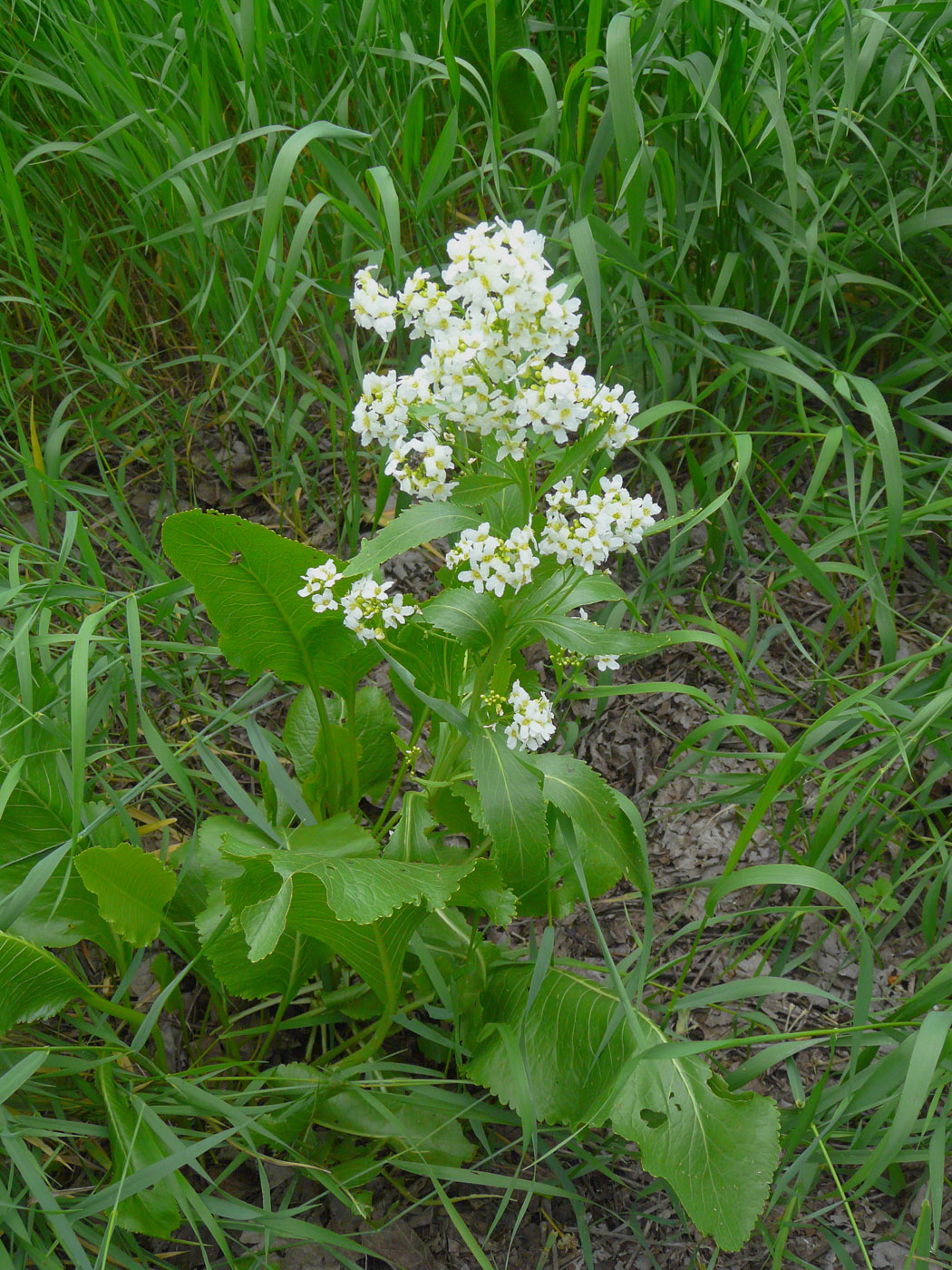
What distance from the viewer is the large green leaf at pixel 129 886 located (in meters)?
1.44

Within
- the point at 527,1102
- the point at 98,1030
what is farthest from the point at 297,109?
the point at 527,1102

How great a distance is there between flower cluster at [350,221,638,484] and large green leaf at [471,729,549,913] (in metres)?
0.41

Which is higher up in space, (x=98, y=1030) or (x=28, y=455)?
(x=28, y=455)

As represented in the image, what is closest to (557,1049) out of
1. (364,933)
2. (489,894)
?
(489,894)

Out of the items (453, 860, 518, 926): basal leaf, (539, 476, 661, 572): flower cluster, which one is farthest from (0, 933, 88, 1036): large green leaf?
(539, 476, 661, 572): flower cluster

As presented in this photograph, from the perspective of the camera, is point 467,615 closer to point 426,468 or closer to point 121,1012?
point 426,468

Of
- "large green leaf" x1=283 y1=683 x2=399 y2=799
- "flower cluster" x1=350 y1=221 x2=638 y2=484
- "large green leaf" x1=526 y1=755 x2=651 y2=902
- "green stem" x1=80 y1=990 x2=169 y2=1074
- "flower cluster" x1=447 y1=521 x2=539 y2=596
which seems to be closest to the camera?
"flower cluster" x1=350 y1=221 x2=638 y2=484

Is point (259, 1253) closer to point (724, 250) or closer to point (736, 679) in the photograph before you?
point (736, 679)

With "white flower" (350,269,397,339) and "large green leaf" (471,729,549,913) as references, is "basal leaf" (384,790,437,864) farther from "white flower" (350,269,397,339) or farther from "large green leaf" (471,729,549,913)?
"white flower" (350,269,397,339)

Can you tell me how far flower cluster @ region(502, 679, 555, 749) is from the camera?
4.44 ft

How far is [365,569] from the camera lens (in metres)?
1.29

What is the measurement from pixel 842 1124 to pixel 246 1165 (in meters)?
0.98

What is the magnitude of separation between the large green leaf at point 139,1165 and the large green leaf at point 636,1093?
1.53 feet

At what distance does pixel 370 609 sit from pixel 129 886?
0.58m
